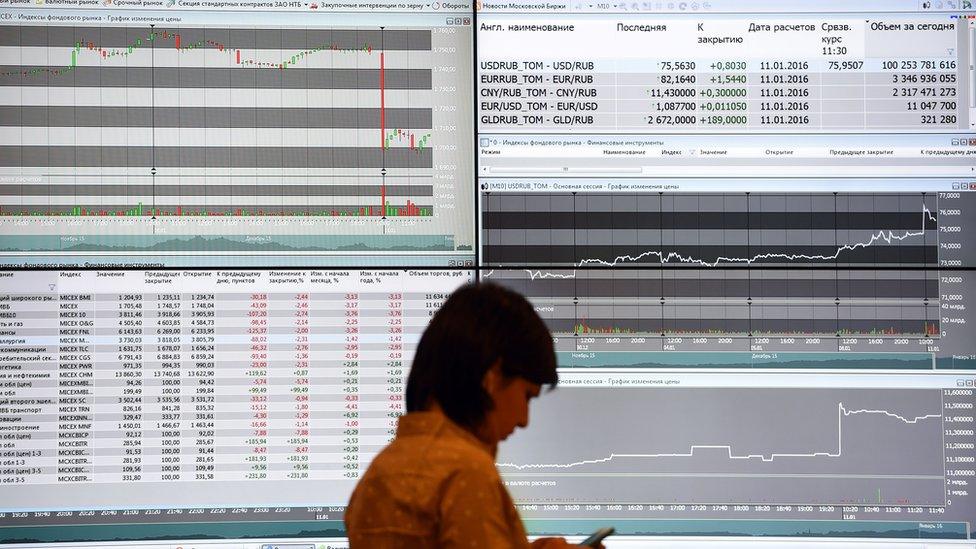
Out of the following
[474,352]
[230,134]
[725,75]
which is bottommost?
[474,352]

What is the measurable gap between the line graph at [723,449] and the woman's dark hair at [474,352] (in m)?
1.43

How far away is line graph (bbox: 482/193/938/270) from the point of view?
294cm

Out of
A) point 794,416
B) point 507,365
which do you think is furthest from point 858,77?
point 507,365

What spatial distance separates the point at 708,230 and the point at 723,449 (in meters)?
0.63

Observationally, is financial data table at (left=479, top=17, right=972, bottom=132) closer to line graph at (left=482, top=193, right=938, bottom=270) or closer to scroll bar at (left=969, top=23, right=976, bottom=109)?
scroll bar at (left=969, top=23, right=976, bottom=109)

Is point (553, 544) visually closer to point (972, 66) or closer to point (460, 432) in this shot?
point (460, 432)

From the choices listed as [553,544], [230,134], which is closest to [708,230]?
[230,134]

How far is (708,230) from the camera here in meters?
2.96

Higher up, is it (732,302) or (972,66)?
(972,66)

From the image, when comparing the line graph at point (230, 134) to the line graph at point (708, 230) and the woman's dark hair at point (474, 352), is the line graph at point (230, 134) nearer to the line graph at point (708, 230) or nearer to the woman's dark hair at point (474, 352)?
the line graph at point (708, 230)

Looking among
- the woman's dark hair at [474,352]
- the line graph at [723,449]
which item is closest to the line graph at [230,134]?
the line graph at [723,449]

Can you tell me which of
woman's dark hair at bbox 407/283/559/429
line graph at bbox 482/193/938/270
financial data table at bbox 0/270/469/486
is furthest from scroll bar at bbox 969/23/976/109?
woman's dark hair at bbox 407/283/559/429

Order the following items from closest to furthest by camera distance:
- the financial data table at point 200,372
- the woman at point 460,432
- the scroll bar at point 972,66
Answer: the woman at point 460,432 < the financial data table at point 200,372 < the scroll bar at point 972,66

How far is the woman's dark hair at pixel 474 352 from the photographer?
146 cm
